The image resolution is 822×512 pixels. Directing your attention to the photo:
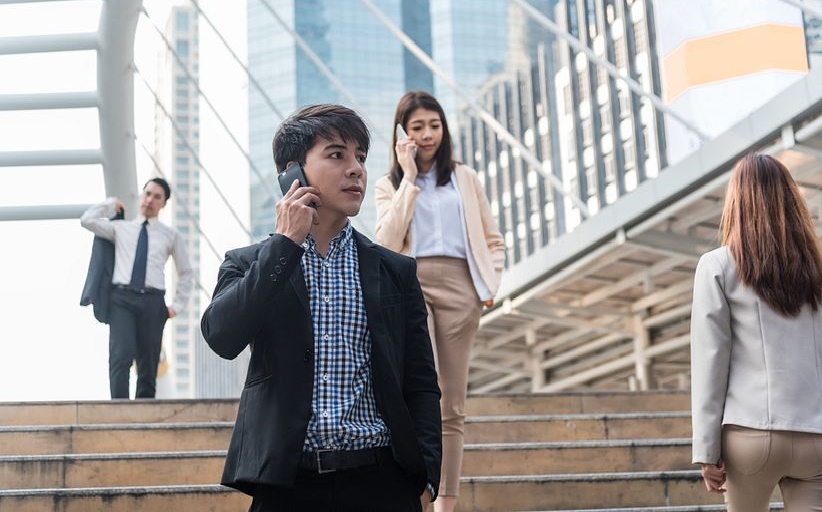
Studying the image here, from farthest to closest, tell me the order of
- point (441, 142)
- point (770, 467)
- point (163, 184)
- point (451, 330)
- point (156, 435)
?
point (163, 184), point (156, 435), point (441, 142), point (451, 330), point (770, 467)

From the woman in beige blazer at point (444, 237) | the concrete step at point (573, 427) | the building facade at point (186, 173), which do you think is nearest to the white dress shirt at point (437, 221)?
the woman in beige blazer at point (444, 237)

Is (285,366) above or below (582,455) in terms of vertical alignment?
above

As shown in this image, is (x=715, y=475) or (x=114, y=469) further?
(x=114, y=469)

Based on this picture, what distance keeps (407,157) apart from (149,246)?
429 cm

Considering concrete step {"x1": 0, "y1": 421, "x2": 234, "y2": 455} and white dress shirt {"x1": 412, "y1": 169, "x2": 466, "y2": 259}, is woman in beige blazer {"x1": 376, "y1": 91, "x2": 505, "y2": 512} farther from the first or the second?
concrete step {"x1": 0, "y1": 421, "x2": 234, "y2": 455}

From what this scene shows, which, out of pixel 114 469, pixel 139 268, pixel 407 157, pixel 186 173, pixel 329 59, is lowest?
pixel 114 469

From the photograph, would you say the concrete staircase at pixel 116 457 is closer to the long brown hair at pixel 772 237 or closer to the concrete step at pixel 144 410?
the concrete step at pixel 144 410

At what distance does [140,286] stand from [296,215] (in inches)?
257

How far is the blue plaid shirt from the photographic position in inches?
109

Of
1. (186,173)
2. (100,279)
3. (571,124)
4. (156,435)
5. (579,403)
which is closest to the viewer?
(156,435)

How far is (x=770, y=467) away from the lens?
11.8 ft

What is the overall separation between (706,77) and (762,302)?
4213 cm

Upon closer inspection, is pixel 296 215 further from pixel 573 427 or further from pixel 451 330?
pixel 573 427

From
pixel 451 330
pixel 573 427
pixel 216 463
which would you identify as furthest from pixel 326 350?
pixel 573 427
